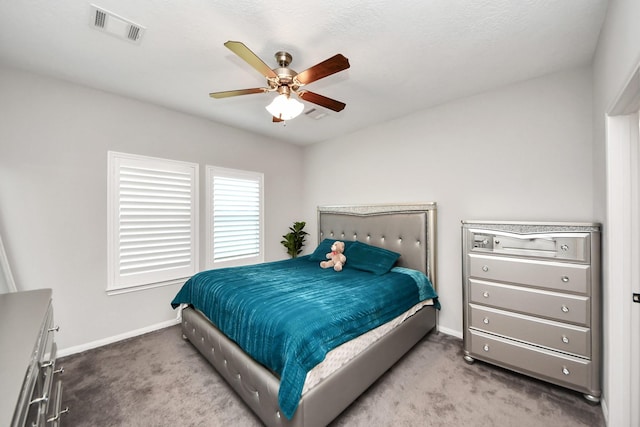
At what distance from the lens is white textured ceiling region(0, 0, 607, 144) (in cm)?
159

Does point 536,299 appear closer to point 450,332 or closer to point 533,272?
point 533,272

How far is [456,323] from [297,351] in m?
2.24

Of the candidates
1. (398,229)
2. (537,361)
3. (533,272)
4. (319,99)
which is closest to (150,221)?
(319,99)

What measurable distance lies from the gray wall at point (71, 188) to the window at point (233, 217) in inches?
25.1

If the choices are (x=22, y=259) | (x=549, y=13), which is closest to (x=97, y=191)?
(x=22, y=259)

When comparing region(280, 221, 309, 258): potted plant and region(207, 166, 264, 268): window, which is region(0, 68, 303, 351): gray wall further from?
region(280, 221, 309, 258): potted plant

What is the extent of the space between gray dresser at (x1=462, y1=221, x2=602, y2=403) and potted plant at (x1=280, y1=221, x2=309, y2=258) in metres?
2.68

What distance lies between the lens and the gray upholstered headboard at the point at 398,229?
2959 mm

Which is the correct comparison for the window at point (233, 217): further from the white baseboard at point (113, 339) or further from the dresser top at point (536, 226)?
the dresser top at point (536, 226)

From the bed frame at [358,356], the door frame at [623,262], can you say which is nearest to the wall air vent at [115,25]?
the bed frame at [358,356]

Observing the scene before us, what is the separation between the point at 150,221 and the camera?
2.94 meters

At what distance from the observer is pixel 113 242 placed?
2711mm

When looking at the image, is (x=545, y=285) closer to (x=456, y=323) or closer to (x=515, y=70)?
(x=456, y=323)

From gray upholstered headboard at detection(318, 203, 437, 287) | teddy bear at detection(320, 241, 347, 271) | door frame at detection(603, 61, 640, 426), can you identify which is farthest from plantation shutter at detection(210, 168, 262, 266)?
door frame at detection(603, 61, 640, 426)
